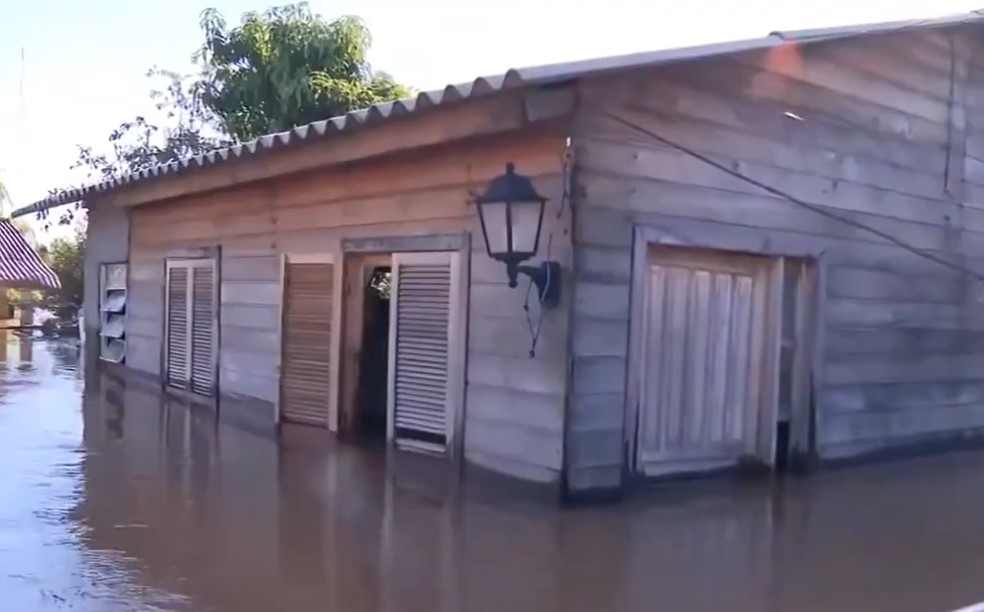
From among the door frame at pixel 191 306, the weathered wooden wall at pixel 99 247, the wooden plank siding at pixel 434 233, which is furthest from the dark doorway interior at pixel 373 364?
the weathered wooden wall at pixel 99 247

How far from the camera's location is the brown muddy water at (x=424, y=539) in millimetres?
4141

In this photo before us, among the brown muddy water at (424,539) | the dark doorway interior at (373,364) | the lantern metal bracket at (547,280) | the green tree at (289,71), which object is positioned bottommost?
the brown muddy water at (424,539)

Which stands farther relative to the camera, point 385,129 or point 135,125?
point 135,125

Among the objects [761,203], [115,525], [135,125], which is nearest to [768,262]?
[761,203]

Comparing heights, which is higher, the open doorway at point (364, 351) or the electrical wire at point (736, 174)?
the electrical wire at point (736, 174)

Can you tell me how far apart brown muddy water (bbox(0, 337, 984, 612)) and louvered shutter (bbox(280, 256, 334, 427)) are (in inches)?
29.2

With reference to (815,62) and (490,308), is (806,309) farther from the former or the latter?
(490,308)

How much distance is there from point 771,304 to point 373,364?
3307mm

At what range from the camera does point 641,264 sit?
5.92 m

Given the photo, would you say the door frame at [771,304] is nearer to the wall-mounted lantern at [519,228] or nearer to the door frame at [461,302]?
the wall-mounted lantern at [519,228]

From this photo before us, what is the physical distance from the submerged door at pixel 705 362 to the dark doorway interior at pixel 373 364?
265 cm

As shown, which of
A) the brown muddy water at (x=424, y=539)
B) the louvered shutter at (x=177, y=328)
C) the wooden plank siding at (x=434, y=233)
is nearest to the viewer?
the brown muddy water at (x=424, y=539)

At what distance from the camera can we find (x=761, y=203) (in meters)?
6.70

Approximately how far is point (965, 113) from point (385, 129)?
16.7 feet
